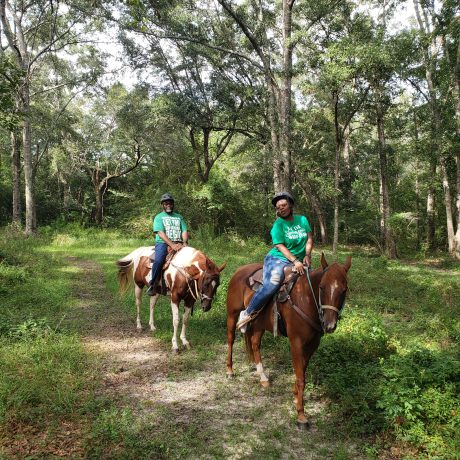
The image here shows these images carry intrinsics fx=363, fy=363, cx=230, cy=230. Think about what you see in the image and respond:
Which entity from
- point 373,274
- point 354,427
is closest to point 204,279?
point 354,427

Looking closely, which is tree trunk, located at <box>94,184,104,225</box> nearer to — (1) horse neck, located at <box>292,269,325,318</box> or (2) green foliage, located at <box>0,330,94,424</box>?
(2) green foliage, located at <box>0,330,94,424</box>

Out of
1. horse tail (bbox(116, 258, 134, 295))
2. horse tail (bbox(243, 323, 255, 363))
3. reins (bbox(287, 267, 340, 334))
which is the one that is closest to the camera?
reins (bbox(287, 267, 340, 334))

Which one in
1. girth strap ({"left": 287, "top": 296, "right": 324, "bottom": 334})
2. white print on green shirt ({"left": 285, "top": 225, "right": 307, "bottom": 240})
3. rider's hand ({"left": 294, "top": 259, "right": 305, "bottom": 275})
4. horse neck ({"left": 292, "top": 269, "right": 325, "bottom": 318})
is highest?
white print on green shirt ({"left": 285, "top": 225, "right": 307, "bottom": 240})

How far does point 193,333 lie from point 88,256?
536 inches

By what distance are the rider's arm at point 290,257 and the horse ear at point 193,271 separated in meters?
2.36

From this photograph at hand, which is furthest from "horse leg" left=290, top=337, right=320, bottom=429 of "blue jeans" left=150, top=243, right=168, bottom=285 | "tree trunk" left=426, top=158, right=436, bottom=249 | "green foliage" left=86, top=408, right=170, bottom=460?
"tree trunk" left=426, top=158, right=436, bottom=249

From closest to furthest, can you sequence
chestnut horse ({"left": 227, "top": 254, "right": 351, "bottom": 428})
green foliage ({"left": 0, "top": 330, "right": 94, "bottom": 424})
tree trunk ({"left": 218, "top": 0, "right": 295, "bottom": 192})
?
1. chestnut horse ({"left": 227, "top": 254, "right": 351, "bottom": 428})
2. green foliage ({"left": 0, "top": 330, "right": 94, "bottom": 424})
3. tree trunk ({"left": 218, "top": 0, "right": 295, "bottom": 192})

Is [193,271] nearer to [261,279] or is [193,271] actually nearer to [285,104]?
[261,279]

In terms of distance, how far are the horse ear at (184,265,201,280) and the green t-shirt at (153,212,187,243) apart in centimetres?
93

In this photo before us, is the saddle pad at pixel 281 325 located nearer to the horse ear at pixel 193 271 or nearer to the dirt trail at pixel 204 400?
the dirt trail at pixel 204 400

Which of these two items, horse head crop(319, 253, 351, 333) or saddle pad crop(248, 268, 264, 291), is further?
saddle pad crop(248, 268, 264, 291)

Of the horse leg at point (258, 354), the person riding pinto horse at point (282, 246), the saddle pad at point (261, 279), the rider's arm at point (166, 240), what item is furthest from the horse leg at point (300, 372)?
the rider's arm at point (166, 240)

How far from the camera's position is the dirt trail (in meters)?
4.14

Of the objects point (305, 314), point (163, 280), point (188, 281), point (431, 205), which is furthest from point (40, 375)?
point (431, 205)
